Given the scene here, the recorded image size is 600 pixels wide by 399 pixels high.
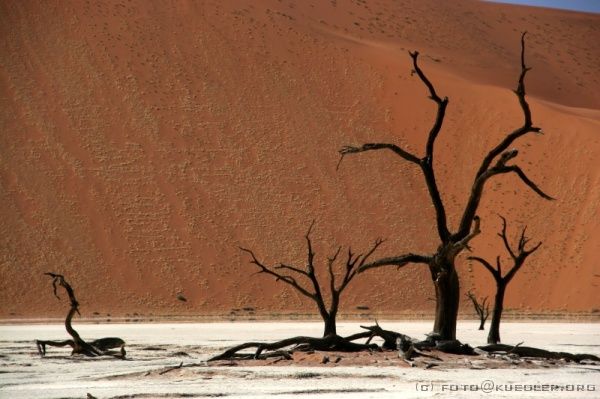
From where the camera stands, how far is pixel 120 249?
5181 cm

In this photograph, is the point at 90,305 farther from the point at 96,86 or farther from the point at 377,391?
the point at 377,391

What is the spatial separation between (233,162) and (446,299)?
136 feet

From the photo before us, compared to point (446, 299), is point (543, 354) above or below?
below

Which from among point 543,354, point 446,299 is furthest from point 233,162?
point 543,354

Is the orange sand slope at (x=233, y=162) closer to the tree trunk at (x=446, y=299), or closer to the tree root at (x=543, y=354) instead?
the tree trunk at (x=446, y=299)

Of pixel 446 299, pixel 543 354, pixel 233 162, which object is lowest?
pixel 543 354

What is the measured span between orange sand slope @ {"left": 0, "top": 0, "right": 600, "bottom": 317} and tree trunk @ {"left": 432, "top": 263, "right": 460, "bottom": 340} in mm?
31173

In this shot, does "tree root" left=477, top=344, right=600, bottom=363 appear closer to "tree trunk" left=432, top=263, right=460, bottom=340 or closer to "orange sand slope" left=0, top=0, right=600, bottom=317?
"tree trunk" left=432, top=263, right=460, bottom=340

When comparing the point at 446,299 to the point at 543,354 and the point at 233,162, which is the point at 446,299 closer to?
the point at 543,354

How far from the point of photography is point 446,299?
17.8m

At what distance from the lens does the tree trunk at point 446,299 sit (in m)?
17.7

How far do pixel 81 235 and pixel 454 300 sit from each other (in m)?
36.7

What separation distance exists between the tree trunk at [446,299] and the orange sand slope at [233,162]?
3117cm

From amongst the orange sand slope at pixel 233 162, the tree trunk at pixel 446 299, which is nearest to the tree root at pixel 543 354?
the tree trunk at pixel 446 299
